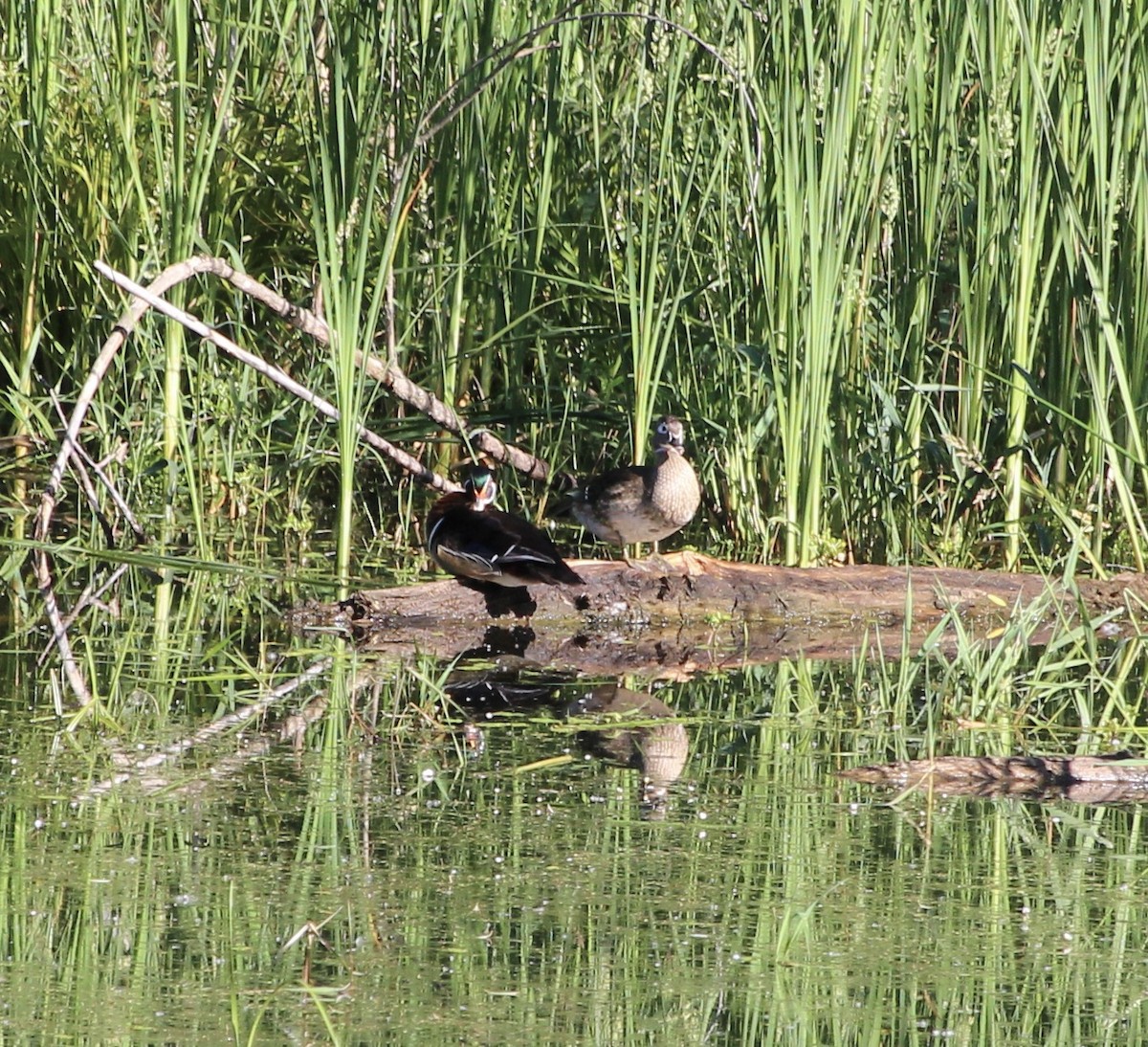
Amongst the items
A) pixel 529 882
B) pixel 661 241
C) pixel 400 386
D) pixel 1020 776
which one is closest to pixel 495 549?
pixel 400 386

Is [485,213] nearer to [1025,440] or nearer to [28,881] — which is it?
[1025,440]

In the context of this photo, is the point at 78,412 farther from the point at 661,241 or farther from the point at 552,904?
the point at 552,904

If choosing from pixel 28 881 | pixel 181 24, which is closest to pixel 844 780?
pixel 28 881

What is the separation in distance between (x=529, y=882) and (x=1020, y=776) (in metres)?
1.34

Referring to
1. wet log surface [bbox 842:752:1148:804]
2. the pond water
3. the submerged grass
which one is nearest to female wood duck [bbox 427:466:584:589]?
the pond water

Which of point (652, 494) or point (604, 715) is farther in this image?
point (652, 494)

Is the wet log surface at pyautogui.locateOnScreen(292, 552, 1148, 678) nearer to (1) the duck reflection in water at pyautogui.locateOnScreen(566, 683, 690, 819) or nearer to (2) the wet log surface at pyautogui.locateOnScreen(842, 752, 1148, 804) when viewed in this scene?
(1) the duck reflection in water at pyautogui.locateOnScreen(566, 683, 690, 819)

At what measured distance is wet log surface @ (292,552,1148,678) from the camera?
6109 millimetres

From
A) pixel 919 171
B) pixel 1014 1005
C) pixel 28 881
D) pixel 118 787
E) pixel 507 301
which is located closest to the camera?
pixel 1014 1005

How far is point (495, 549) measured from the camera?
6.08 m

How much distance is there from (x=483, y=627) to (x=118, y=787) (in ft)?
6.97

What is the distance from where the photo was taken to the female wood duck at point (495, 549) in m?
6.04

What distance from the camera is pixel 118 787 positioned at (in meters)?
4.20

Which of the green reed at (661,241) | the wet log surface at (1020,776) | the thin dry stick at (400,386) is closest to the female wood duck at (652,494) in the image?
the green reed at (661,241)
